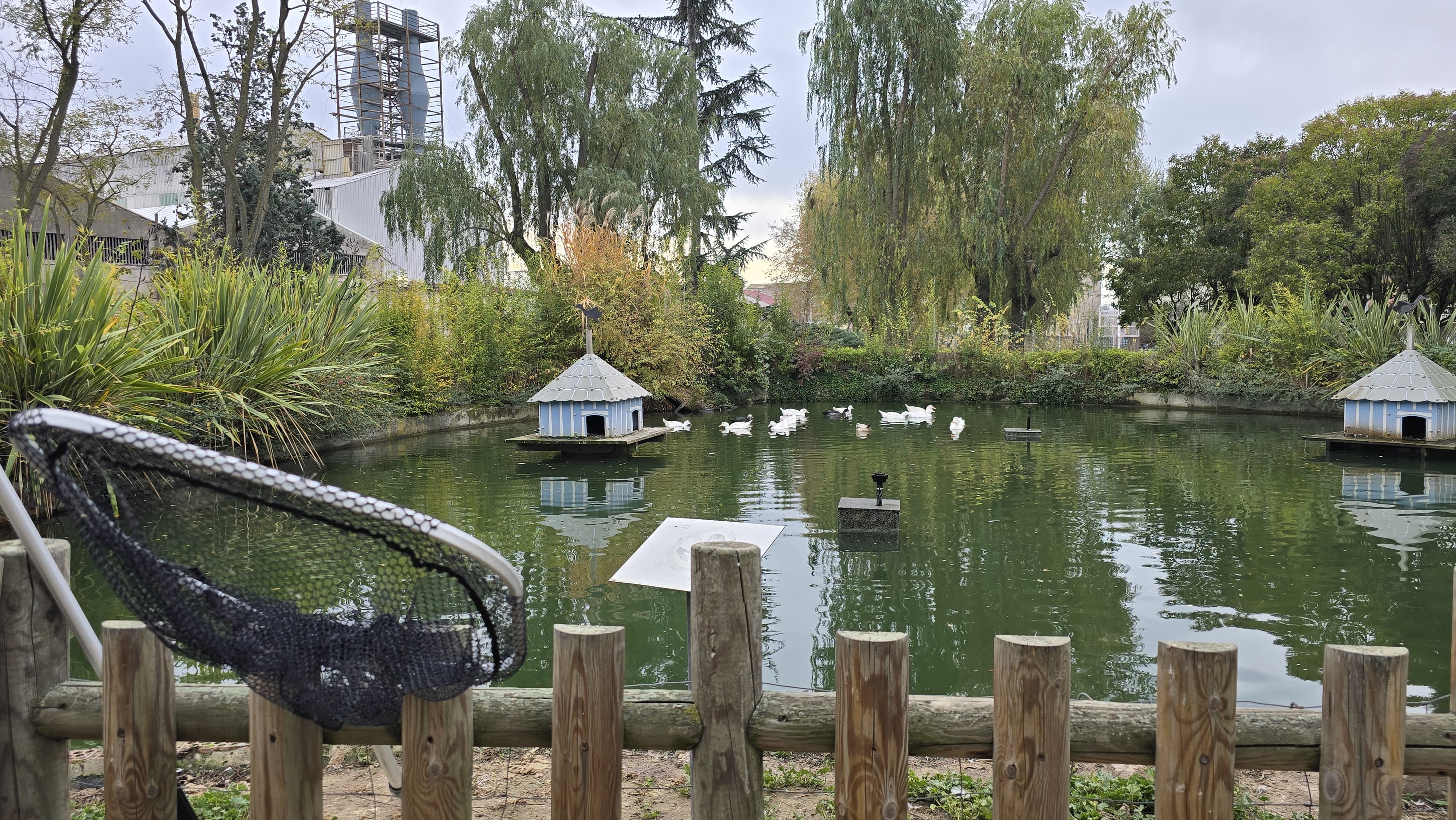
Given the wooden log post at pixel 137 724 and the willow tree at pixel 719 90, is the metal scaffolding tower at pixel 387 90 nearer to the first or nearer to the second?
the willow tree at pixel 719 90

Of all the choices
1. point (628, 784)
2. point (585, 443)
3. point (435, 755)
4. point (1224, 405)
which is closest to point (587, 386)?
point (585, 443)

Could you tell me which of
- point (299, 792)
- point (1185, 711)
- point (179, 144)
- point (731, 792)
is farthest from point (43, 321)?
point (179, 144)

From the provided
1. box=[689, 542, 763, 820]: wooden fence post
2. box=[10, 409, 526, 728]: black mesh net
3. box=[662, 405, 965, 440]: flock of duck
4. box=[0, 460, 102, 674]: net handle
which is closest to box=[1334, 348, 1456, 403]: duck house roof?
box=[662, 405, 965, 440]: flock of duck

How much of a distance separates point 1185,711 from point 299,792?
1.77 metres

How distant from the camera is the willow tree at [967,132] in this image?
939 inches

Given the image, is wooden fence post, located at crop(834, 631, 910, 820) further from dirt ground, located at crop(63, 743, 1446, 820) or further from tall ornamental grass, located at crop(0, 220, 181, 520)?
tall ornamental grass, located at crop(0, 220, 181, 520)

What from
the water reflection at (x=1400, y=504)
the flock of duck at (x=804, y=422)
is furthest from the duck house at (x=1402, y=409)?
the flock of duck at (x=804, y=422)

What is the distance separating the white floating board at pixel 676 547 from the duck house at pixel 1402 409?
38.4ft

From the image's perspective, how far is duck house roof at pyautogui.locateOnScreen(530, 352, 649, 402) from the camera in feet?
42.0

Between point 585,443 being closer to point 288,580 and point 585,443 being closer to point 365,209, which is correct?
point 288,580

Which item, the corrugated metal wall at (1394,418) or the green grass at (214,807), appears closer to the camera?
the green grass at (214,807)

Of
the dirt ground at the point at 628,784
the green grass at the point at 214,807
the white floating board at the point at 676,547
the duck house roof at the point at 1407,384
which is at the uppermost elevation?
the duck house roof at the point at 1407,384

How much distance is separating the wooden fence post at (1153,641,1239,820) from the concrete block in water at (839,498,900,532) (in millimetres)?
6088

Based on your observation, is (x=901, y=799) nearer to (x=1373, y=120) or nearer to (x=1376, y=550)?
(x=1376, y=550)
